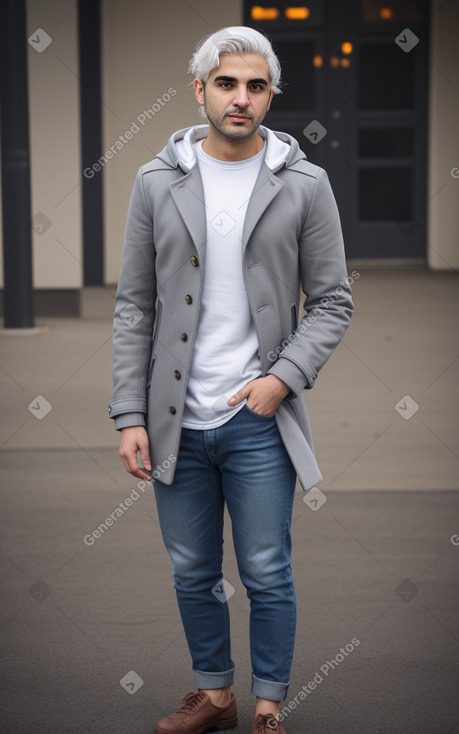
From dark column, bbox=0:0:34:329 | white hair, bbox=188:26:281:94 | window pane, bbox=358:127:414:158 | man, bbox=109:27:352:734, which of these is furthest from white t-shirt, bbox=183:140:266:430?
window pane, bbox=358:127:414:158

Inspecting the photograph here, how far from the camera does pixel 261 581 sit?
3117mm

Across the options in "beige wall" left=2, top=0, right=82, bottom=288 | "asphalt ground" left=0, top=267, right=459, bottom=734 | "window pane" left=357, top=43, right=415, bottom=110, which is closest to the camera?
"asphalt ground" left=0, top=267, right=459, bottom=734

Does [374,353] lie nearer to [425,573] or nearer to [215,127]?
[425,573]

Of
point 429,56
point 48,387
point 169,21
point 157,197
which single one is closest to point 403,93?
point 429,56

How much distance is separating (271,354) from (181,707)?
111 centimetres

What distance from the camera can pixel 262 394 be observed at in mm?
3029

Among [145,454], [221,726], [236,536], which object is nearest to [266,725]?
[221,726]

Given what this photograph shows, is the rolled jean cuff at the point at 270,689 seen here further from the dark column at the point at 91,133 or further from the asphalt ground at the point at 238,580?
the dark column at the point at 91,133

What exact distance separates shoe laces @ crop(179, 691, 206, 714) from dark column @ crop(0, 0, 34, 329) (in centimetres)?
779

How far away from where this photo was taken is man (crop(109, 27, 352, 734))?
304 centimetres

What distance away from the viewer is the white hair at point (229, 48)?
295 centimetres

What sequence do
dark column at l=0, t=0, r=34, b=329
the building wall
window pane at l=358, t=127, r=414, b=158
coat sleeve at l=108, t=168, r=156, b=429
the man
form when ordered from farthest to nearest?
1. window pane at l=358, t=127, r=414, b=158
2. the building wall
3. dark column at l=0, t=0, r=34, b=329
4. coat sleeve at l=108, t=168, r=156, b=429
5. the man

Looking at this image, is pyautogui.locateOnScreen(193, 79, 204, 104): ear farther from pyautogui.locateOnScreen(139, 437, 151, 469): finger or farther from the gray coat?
pyautogui.locateOnScreen(139, 437, 151, 469): finger

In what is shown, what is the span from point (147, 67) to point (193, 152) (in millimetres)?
12212
